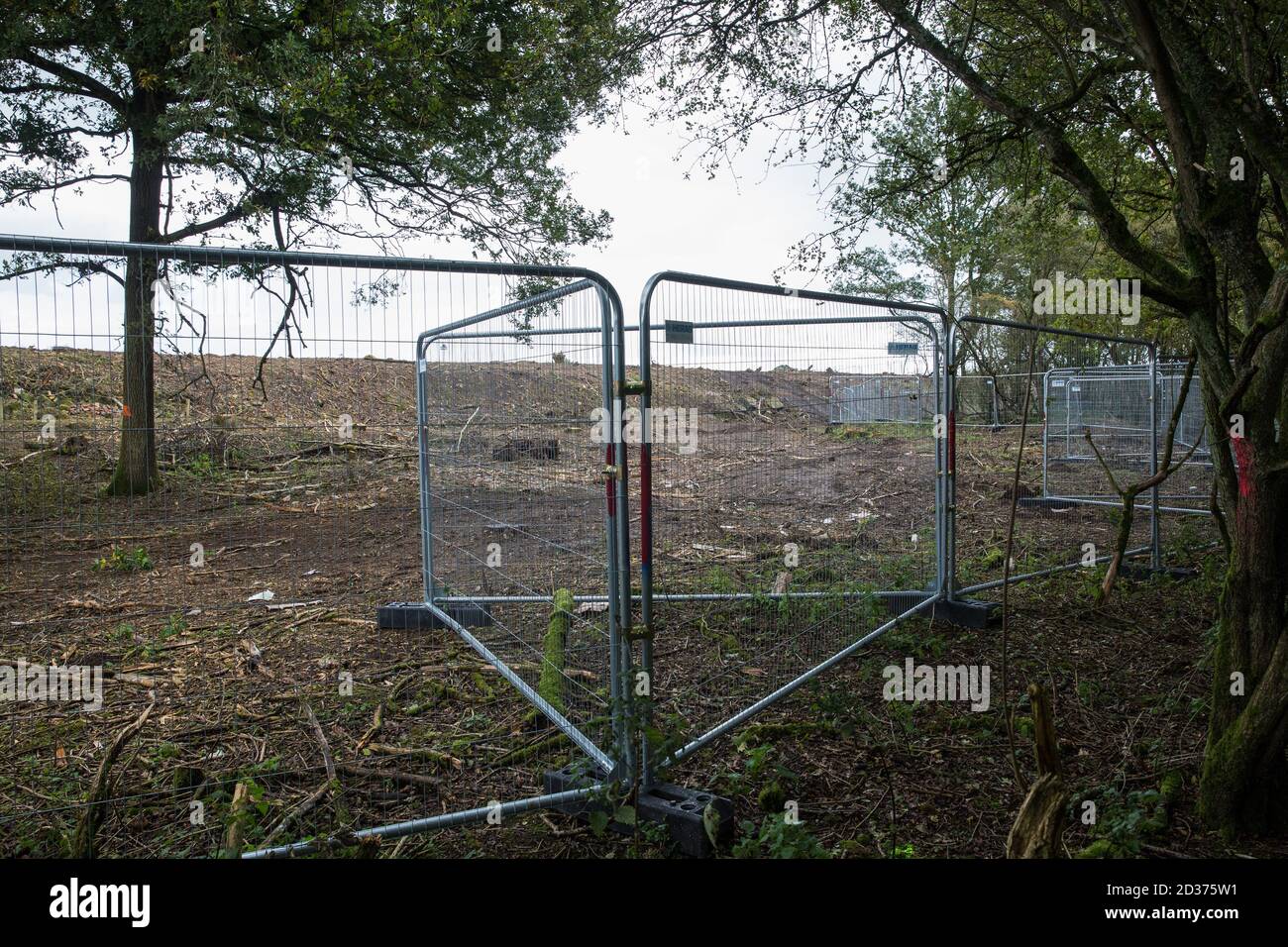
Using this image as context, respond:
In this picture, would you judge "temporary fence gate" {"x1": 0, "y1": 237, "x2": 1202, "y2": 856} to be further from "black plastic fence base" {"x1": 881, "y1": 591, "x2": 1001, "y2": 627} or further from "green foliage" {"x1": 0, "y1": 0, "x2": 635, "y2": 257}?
"green foliage" {"x1": 0, "y1": 0, "x2": 635, "y2": 257}

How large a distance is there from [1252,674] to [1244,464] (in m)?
0.92

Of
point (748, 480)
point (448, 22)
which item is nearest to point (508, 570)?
point (748, 480)

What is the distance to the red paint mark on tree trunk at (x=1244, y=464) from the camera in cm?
385

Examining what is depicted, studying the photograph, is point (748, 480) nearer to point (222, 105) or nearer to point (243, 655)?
point (243, 655)

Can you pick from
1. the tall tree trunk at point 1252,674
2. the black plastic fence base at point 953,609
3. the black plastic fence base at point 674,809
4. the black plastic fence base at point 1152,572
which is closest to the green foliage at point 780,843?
the black plastic fence base at point 674,809

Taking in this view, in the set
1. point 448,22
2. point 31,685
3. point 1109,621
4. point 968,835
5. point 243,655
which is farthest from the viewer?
point 448,22

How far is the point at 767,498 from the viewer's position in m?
5.44

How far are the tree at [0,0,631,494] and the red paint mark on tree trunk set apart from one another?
5.77 m

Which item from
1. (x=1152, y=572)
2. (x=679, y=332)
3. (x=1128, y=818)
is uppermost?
(x=679, y=332)

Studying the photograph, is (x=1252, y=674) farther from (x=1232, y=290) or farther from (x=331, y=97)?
(x=331, y=97)

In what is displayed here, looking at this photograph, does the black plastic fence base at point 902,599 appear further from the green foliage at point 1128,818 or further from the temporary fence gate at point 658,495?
the green foliage at point 1128,818

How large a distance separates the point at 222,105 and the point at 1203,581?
10.6 metres

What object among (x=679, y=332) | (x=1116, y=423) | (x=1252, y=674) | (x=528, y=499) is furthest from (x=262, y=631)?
(x=1116, y=423)

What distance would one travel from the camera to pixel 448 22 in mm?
8930
